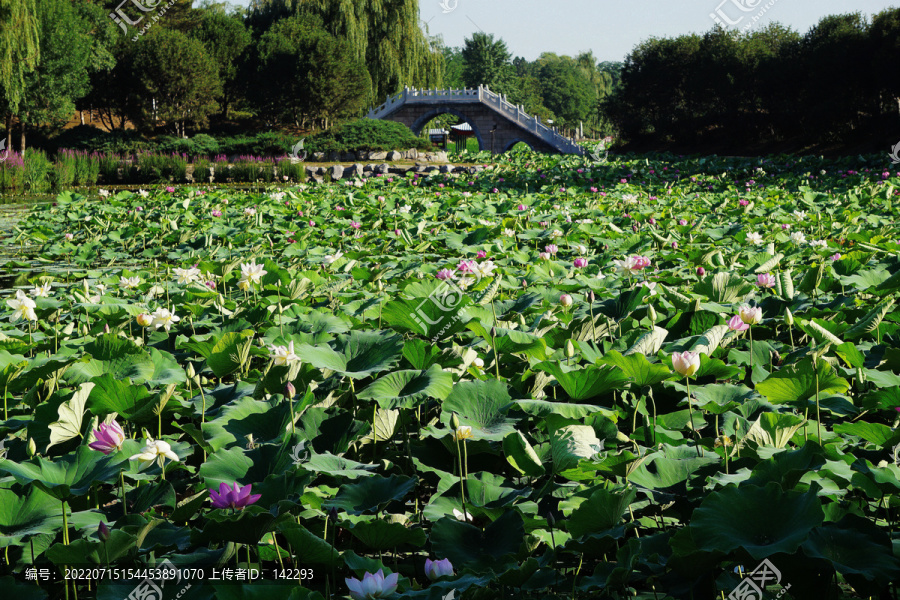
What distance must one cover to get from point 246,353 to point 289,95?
29581 mm

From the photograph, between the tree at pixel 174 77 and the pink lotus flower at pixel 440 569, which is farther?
the tree at pixel 174 77

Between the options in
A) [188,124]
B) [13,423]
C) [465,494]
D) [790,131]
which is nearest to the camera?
[465,494]

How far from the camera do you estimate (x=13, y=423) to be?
6.12 feet

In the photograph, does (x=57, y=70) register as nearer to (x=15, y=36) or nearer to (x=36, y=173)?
(x=15, y=36)

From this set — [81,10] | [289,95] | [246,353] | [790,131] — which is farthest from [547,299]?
[81,10]

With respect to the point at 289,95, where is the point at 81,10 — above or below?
above

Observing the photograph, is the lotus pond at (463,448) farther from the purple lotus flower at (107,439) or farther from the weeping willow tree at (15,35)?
the weeping willow tree at (15,35)

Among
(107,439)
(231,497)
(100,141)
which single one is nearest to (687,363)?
(231,497)

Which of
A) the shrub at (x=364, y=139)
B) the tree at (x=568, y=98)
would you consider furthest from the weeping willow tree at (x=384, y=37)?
the tree at (x=568, y=98)

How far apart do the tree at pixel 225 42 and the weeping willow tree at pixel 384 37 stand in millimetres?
2991

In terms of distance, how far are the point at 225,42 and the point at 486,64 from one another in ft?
80.1

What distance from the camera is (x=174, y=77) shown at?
92.8 ft

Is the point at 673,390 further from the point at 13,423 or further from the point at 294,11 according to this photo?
the point at 294,11

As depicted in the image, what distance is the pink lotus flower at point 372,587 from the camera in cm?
103
